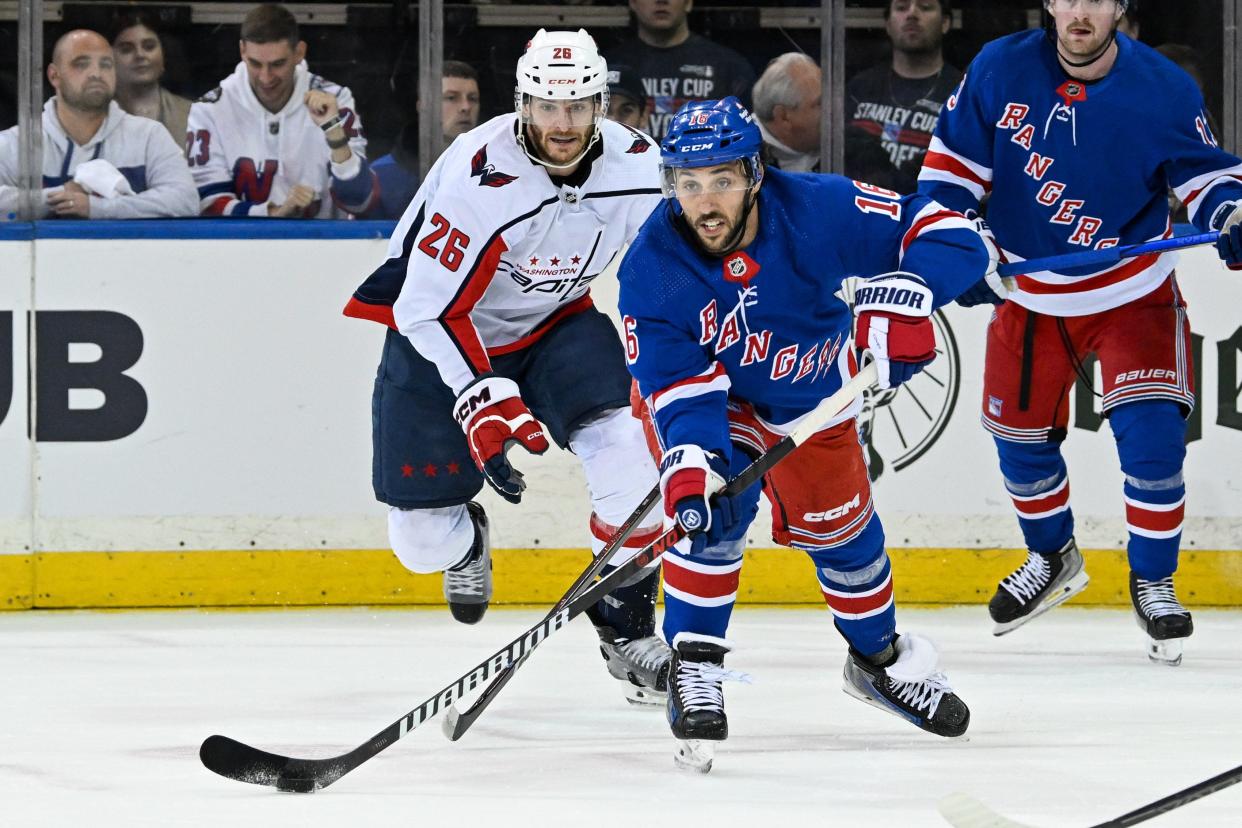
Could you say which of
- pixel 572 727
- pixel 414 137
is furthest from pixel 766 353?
pixel 414 137

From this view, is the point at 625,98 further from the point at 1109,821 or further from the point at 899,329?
the point at 1109,821

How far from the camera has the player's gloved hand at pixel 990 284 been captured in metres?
3.68

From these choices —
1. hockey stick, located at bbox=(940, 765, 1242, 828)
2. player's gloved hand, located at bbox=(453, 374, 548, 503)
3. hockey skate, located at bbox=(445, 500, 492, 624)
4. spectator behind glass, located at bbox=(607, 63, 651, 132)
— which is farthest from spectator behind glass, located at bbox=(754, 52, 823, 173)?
hockey stick, located at bbox=(940, 765, 1242, 828)

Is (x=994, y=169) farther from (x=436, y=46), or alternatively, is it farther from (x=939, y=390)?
(x=436, y=46)

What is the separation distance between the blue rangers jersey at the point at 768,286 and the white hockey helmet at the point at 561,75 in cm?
45

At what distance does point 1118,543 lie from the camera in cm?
470

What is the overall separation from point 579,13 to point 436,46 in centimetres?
37

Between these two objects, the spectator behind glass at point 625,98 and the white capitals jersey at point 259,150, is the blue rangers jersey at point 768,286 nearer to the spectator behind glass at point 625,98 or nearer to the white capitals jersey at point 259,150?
the spectator behind glass at point 625,98

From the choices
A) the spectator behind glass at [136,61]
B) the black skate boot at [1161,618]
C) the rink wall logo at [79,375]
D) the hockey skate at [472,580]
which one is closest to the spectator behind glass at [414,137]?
the spectator behind glass at [136,61]

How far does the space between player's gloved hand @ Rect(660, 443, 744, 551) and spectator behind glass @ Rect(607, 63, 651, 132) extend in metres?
2.05

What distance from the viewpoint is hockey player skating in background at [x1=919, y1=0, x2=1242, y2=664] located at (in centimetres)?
371

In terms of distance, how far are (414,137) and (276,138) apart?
1.12 ft

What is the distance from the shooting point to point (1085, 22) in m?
3.66

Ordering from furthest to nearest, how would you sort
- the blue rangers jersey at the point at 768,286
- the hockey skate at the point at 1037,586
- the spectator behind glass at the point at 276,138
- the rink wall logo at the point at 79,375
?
the spectator behind glass at the point at 276,138
the rink wall logo at the point at 79,375
the hockey skate at the point at 1037,586
the blue rangers jersey at the point at 768,286
